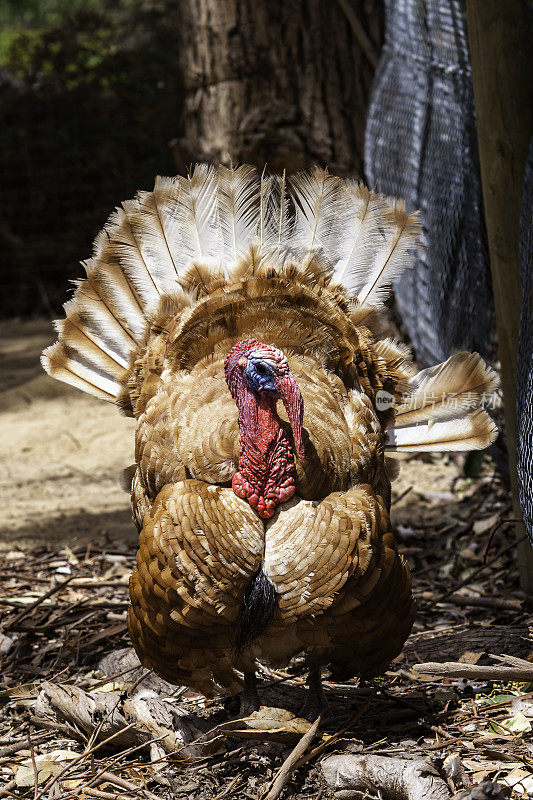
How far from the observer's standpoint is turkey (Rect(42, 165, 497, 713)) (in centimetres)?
251

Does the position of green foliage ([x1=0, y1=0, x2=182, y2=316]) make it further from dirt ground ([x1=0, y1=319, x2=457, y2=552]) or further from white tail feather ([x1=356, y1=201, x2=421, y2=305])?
white tail feather ([x1=356, y1=201, x2=421, y2=305])

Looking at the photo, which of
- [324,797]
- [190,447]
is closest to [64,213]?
[190,447]

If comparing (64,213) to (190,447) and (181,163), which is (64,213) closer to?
(181,163)

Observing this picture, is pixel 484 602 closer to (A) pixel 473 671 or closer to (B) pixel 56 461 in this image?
(A) pixel 473 671

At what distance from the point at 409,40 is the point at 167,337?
2093mm

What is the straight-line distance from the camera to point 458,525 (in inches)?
176

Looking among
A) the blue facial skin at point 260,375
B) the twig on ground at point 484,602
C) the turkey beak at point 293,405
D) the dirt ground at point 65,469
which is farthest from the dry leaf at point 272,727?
the dirt ground at point 65,469

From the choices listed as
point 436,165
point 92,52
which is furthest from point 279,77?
point 92,52

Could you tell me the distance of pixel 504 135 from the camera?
10.5 feet

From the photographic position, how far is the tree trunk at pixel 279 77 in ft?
17.4

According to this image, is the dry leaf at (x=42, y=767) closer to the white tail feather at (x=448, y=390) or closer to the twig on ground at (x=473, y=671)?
the twig on ground at (x=473, y=671)

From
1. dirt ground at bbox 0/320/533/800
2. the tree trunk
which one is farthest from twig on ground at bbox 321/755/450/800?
the tree trunk

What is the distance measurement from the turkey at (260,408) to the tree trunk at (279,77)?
186 cm

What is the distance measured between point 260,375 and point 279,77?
132 inches
